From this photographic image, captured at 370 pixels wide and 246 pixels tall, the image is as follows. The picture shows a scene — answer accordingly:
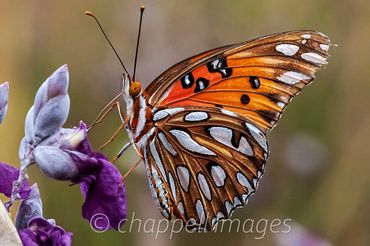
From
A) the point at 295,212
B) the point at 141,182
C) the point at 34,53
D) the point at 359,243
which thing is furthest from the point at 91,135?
the point at 359,243

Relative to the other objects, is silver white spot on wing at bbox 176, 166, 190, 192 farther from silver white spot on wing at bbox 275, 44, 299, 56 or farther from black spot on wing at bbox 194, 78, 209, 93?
silver white spot on wing at bbox 275, 44, 299, 56

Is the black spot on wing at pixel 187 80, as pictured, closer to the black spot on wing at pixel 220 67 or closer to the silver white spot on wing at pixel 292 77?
the black spot on wing at pixel 220 67

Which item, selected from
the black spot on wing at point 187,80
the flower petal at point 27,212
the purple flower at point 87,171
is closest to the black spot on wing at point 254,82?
the black spot on wing at point 187,80

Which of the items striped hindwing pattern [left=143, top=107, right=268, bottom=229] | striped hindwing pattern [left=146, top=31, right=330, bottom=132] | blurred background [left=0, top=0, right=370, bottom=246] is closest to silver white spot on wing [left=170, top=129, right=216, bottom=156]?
striped hindwing pattern [left=143, top=107, right=268, bottom=229]

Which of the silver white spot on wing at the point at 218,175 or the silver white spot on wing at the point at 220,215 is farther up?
the silver white spot on wing at the point at 218,175

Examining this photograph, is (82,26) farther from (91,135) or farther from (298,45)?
(298,45)

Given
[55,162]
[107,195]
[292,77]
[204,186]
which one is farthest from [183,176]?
[55,162]

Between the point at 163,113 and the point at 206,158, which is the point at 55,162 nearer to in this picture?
the point at 163,113
